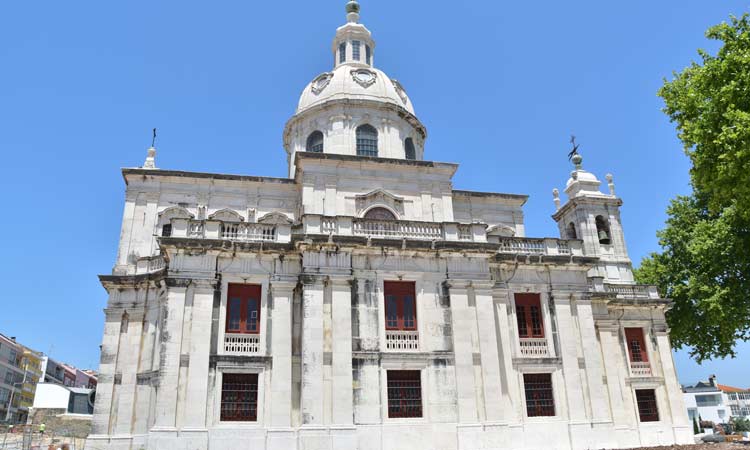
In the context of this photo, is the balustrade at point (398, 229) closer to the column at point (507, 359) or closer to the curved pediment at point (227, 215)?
the column at point (507, 359)

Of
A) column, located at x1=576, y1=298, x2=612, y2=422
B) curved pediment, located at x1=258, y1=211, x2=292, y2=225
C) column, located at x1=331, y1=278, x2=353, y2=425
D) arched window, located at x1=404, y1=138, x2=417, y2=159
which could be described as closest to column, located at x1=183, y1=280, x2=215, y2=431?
column, located at x1=331, y1=278, x2=353, y2=425

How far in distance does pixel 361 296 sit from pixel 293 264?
9.71ft

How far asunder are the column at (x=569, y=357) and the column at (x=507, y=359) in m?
2.04

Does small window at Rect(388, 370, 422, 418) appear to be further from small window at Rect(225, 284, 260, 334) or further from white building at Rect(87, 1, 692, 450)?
small window at Rect(225, 284, 260, 334)

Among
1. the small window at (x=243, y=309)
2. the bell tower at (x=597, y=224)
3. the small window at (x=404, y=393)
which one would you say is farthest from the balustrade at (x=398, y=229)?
the bell tower at (x=597, y=224)

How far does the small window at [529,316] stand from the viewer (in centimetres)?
2347

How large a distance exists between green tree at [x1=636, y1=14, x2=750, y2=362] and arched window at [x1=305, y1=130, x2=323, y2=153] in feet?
55.2

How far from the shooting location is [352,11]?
37.5 m

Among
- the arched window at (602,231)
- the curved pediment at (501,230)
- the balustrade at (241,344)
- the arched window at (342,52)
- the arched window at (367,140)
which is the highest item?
the arched window at (342,52)

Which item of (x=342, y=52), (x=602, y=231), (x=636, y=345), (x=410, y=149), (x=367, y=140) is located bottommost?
(x=636, y=345)

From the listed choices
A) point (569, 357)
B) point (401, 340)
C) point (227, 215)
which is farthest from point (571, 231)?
point (227, 215)

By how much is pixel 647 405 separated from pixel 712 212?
12.3 meters

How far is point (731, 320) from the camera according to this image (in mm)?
28797

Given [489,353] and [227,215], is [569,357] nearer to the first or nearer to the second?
[489,353]
